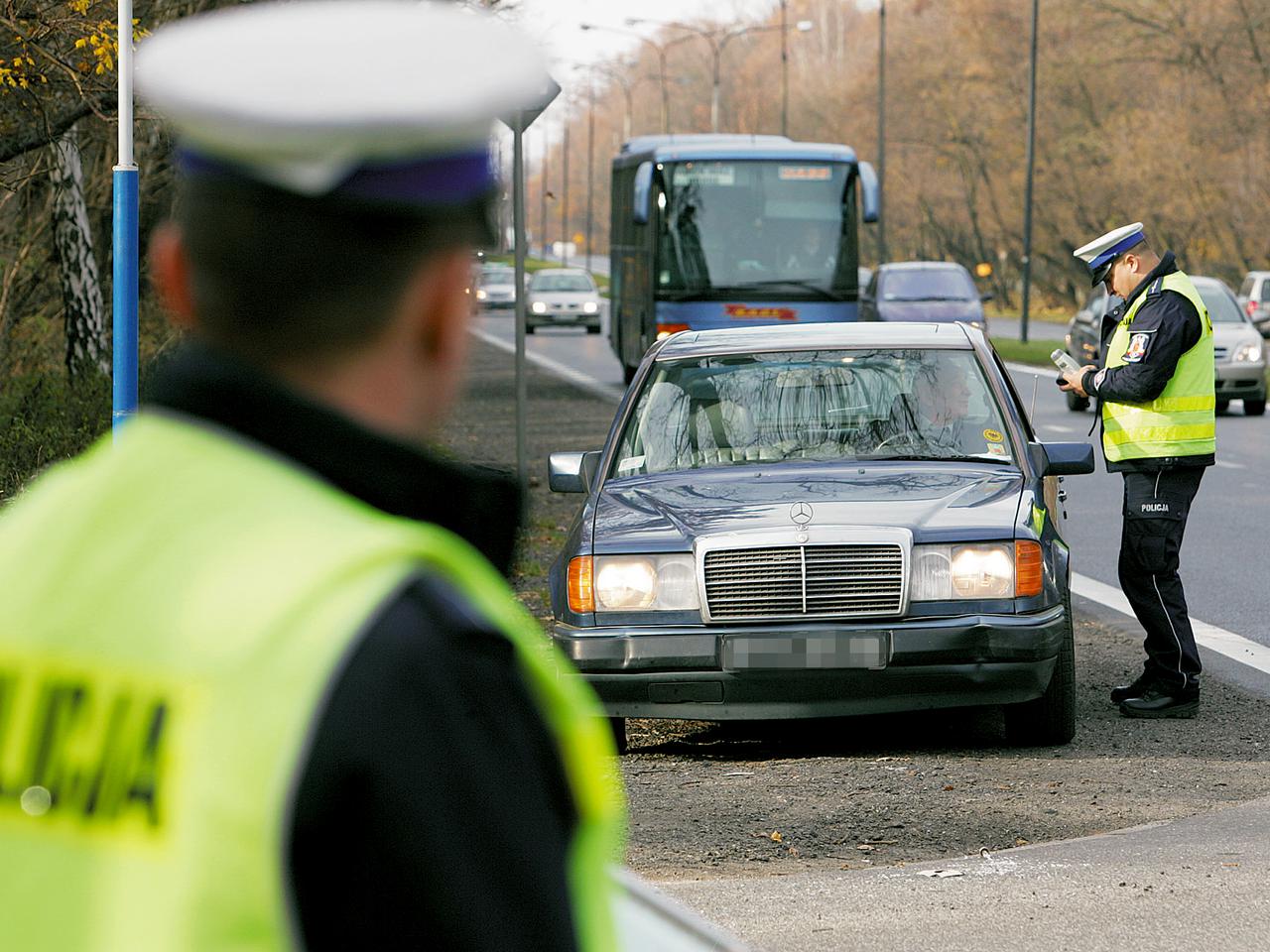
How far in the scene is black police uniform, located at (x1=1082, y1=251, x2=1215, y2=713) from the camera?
7.83m

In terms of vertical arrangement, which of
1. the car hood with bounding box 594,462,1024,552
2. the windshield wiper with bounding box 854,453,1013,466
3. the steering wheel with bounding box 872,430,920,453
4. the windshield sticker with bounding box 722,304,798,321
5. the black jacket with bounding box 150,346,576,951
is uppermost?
the black jacket with bounding box 150,346,576,951

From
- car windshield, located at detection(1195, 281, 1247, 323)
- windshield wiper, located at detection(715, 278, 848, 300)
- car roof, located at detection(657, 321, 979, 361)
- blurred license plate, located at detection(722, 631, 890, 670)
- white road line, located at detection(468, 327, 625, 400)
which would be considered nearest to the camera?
blurred license plate, located at detection(722, 631, 890, 670)

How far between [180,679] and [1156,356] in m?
7.13

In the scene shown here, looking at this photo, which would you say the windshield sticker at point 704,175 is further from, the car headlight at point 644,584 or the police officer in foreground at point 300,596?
the police officer in foreground at point 300,596

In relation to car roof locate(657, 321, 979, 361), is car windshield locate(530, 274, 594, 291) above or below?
below

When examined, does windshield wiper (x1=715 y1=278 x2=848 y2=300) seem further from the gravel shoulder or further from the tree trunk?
the gravel shoulder

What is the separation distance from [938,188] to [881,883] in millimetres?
70195

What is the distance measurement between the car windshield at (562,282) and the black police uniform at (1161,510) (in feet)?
147

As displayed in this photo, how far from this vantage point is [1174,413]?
7.88 m

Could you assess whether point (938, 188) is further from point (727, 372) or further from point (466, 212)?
point (466, 212)

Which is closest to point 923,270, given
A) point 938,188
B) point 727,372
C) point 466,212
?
point 727,372

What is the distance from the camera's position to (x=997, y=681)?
22.0 ft

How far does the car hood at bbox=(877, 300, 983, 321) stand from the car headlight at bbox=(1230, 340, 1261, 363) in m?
7.52

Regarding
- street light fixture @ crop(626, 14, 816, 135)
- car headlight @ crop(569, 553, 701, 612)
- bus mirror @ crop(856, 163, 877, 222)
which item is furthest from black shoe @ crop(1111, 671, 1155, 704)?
street light fixture @ crop(626, 14, 816, 135)
